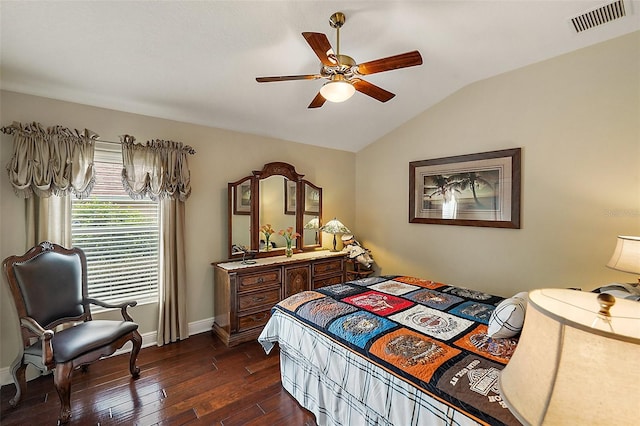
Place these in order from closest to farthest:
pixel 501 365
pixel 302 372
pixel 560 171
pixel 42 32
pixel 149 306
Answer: pixel 501 365 < pixel 42 32 < pixel 302 372 < pixel 560 171 < pixel 149 306

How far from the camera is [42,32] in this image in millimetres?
1953

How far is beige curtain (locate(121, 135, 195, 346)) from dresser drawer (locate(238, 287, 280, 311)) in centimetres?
67

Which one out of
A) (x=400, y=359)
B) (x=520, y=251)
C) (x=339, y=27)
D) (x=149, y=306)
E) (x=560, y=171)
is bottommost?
(x=149, y=306)

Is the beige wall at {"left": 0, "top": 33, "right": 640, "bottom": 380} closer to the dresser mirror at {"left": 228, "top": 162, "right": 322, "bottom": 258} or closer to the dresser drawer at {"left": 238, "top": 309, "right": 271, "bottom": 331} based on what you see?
the dresser mirror at {"left": 228, "top": 162, "right": 322, "bottom": 258}

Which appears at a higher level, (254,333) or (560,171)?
(560,171)

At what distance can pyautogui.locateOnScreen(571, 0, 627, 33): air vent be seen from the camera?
2.17m

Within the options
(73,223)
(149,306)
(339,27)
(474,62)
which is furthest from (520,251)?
(73,223)

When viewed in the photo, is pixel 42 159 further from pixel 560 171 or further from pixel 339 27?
pixel 560 171

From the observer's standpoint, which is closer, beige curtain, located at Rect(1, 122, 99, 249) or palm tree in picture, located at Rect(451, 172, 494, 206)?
beige curtain, located at Rect(1, 122, 99, 249)

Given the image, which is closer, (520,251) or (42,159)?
(42,159)

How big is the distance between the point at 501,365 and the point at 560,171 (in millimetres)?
2364

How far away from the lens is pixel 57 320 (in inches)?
91.4

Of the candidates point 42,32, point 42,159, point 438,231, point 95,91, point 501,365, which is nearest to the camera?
point 501,365

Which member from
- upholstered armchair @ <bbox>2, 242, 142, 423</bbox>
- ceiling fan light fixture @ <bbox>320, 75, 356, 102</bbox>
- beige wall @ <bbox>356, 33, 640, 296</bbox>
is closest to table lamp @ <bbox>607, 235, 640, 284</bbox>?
beige wall @ <bbox>356, 33, 640, 296</bbox>
